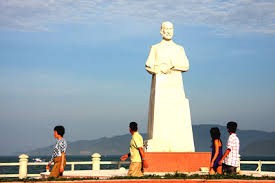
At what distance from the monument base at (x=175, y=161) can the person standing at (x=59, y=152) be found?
444cm

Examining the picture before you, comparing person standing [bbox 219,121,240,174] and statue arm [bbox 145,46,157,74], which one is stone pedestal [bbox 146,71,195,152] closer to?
statue arm [bbox 145,46,157,74]

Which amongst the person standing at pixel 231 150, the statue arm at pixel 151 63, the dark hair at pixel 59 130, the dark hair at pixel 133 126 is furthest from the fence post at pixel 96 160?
the person standing at pixel 231 150

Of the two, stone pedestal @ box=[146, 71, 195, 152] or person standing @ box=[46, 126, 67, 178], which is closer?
person standing @ box=[46, 126, 67, 178]

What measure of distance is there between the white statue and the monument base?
676 mm

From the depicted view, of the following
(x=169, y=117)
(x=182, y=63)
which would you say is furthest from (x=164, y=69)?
(x=169, y=117)

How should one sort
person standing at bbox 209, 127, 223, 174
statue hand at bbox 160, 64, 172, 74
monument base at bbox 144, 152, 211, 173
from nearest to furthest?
person standing at bbox 209, 127, 223, 174, monument base at bbox 144, 152, 211, 173, statue hand at bbox 160, 64, 172, 74

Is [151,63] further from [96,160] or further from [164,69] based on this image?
[96,160]

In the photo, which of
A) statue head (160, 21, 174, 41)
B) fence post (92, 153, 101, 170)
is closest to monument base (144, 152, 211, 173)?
statue head (160, 21, 174, 41)

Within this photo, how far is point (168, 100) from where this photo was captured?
16.4 meters

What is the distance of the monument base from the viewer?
49.9ft

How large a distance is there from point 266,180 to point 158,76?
22.5 ft

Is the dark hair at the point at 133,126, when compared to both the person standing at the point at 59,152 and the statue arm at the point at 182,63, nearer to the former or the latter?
the person standing at the point at 59,152

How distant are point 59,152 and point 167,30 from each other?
7.25 meters

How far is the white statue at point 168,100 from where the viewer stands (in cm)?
1614
